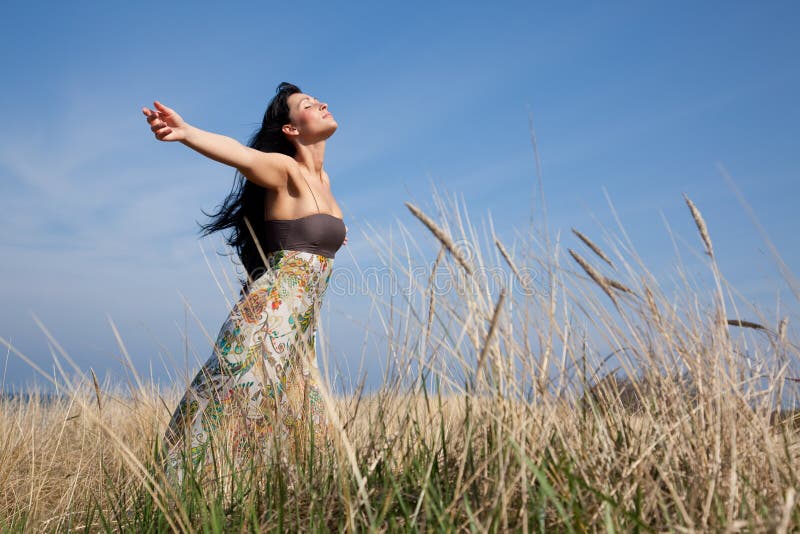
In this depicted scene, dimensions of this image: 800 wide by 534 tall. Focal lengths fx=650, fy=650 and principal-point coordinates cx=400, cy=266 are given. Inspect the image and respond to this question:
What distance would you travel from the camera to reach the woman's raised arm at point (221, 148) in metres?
2.82

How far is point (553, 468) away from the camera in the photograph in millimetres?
1438

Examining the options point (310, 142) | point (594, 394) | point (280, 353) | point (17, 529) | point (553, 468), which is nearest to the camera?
point (553, 468)

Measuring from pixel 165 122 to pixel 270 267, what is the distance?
940mm

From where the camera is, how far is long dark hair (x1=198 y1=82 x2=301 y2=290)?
12.7 feet

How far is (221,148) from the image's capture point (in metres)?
3.01

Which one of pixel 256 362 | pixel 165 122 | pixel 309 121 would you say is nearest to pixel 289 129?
pixel 309 121

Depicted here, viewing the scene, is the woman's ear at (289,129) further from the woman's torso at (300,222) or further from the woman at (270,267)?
the woman's torso at (300,222)

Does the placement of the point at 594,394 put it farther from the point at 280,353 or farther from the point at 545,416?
the point at 280,353

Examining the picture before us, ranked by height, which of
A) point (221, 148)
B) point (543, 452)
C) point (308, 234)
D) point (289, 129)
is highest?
point (289, 129)

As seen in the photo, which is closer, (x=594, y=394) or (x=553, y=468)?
(x=553, y=468)

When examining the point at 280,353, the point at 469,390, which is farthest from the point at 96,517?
the point at 469,390

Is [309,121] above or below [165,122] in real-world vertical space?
above

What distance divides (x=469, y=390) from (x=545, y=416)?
0.62 ft

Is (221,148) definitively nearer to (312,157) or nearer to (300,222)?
(300,222)
